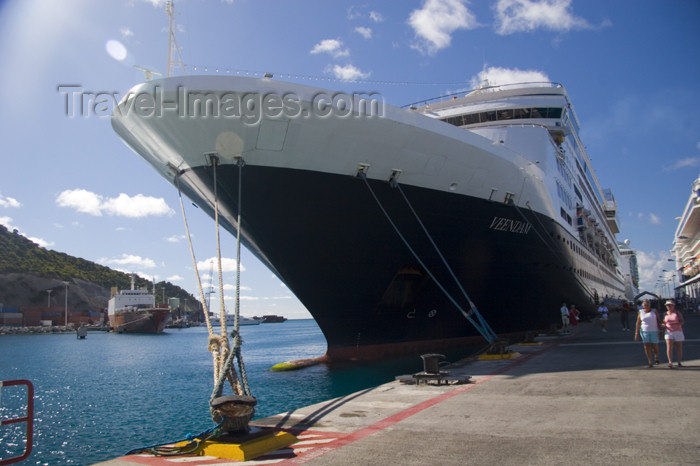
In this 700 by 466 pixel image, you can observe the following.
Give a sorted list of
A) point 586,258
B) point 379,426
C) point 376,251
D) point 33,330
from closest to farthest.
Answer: point 379,426 → point 376,251 → point 586,258 → point 33,330

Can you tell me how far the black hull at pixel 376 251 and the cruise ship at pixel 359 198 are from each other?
0.12 ft

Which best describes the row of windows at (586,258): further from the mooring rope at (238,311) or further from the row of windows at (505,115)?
the mooring rope at (238,311)

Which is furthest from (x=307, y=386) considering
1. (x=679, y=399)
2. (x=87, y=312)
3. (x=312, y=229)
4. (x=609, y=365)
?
(x=87, y=312)

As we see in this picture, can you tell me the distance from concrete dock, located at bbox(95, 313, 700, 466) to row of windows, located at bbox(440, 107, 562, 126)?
15.3 meters

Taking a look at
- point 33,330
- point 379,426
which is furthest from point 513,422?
point 33,330

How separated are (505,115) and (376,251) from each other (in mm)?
13699

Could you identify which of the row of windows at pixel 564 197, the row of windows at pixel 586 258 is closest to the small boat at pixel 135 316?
the row of windows at pixel 586 258

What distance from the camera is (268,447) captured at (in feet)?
15.6

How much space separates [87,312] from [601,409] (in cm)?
12053

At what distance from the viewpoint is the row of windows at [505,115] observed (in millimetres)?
22125

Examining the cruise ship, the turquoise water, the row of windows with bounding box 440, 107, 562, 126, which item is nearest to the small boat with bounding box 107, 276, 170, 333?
the turquoise water

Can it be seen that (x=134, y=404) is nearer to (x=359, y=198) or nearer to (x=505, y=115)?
(x=359, y=198)

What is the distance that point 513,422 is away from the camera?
17.2ft

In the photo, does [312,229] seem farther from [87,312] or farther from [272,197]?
[87,312]
